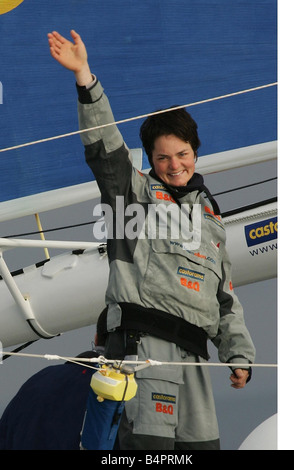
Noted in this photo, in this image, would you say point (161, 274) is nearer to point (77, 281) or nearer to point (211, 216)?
point (211, 216)

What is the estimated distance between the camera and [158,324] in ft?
5.07

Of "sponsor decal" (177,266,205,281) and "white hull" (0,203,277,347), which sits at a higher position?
"sponsor decal" (177,266,205,281)

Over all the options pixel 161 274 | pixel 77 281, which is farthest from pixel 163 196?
pixel 77 281

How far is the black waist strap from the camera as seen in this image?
1.54m

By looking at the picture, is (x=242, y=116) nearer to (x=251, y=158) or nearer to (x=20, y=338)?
(x=251, y=158)

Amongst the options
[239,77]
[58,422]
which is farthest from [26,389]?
[239,77]

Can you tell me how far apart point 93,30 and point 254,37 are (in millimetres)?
355

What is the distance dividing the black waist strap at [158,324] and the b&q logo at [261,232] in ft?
2.83

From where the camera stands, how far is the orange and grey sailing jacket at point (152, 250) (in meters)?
1.54

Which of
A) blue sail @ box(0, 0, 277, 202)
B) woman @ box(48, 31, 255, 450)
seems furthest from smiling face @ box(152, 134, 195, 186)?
blue sail @ box(0, 0, 277, 202)

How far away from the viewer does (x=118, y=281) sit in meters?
1.55

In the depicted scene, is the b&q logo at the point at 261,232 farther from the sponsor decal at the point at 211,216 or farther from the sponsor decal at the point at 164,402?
the sponsor decal at the point at 164,402

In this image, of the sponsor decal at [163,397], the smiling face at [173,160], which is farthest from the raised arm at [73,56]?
the sponsor decal at [163,397]

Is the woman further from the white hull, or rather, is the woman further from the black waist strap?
the white hull
